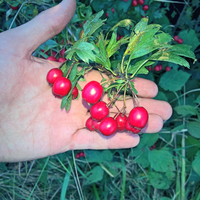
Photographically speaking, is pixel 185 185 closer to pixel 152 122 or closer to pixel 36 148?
pixel 152 122

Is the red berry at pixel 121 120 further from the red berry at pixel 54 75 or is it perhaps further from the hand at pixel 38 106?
the red berry at pixel 54 75

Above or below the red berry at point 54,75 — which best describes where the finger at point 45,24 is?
above

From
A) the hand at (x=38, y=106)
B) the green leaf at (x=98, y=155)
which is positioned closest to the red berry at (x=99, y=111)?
the hand at (x=38, y=106)

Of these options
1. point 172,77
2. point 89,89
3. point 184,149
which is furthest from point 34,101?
point 184,149

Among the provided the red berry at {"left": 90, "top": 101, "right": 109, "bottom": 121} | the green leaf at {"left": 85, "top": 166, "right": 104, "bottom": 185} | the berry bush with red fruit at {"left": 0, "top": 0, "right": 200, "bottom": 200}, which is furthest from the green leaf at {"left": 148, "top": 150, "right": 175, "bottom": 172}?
the red berry at {"left": 90, "top": 101, "right": 109, "bottom": 121}

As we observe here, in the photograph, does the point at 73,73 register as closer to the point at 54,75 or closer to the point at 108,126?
the point at 54,75

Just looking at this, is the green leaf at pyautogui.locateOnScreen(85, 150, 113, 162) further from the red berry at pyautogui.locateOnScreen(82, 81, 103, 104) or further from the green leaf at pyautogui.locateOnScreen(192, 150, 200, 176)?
the red berry at pyautogui.locateOnScreen(82, 81, 103, 104)
